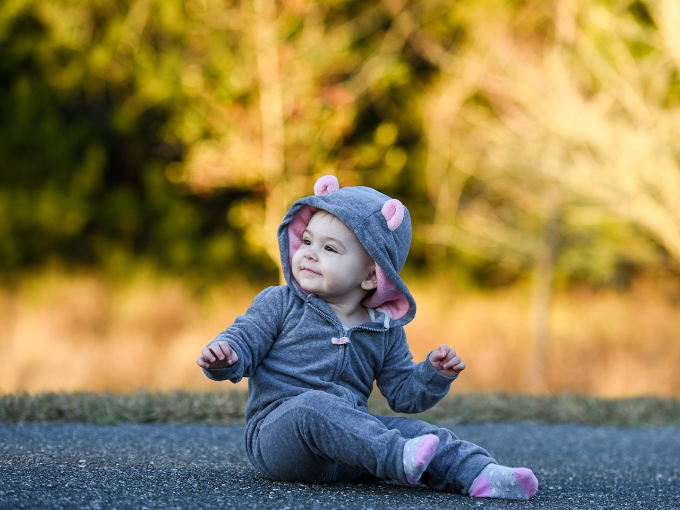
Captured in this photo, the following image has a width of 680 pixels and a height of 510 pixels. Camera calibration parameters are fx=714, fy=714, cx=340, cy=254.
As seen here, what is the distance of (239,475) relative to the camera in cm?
204

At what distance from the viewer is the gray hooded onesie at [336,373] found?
72.7 inches

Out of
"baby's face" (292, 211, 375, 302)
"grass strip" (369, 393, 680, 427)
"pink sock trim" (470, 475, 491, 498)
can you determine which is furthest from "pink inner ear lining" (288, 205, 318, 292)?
"grass strip" (369, 393, 680, 427)

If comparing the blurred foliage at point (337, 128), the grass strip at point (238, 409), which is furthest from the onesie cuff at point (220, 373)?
the blurred foliage at point (337, 128)

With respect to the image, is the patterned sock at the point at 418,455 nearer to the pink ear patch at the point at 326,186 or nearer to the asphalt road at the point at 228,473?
the asphalt road at the point at 228,473

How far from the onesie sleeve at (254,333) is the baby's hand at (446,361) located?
1.51 ft

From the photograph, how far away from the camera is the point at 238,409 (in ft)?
11.0

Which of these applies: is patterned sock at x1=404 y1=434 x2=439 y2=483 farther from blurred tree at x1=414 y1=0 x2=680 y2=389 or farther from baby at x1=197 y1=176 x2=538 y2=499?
blurred tree at x1=414 y1=0 x2=680 y2=389

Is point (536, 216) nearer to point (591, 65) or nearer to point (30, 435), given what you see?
point (591, 65)

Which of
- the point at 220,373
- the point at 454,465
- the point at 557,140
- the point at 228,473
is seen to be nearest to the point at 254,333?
the point at 220,373

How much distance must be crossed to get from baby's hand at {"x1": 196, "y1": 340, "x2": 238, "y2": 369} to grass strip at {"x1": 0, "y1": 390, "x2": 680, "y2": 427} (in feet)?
4.39

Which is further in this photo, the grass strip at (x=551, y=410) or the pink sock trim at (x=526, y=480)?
the grass strip at (x=551, y=410)

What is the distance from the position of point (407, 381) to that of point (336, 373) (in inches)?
9.4

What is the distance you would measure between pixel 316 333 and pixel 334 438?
1.13 feet

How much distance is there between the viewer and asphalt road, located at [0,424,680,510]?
165cm
